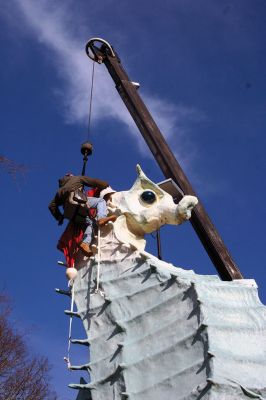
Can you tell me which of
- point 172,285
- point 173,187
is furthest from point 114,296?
point 173,187

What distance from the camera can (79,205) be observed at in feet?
23.2

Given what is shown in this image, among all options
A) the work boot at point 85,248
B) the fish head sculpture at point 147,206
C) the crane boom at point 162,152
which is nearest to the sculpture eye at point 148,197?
the fish head sculpture at point 147,206

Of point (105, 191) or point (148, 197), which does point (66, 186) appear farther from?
point (148, 197)

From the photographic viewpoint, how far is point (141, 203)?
23.6 feet

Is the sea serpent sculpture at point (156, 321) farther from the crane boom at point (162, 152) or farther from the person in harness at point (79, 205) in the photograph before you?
the crane boom at point (162, 152)

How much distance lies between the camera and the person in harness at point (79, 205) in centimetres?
703

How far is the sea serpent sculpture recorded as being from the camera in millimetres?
5410

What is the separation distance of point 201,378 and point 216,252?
2795 mm

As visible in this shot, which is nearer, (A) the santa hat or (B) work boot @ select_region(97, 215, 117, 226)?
(B) work boot @ select_region(97, 215, 117, 226)

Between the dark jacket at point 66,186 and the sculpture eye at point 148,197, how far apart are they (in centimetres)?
53

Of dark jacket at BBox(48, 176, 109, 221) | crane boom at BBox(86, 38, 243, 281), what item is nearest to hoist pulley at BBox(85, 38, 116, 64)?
crane boom at BBox(86, 38, 243, 281)

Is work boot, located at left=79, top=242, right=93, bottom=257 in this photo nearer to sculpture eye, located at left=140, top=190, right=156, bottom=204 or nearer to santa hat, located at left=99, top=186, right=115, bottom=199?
santa hat, located at left=99, top=186, right=115, bottom=199

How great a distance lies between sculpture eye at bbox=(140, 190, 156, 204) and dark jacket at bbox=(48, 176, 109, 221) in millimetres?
534

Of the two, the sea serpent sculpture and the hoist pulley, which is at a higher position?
the hoist pulley
